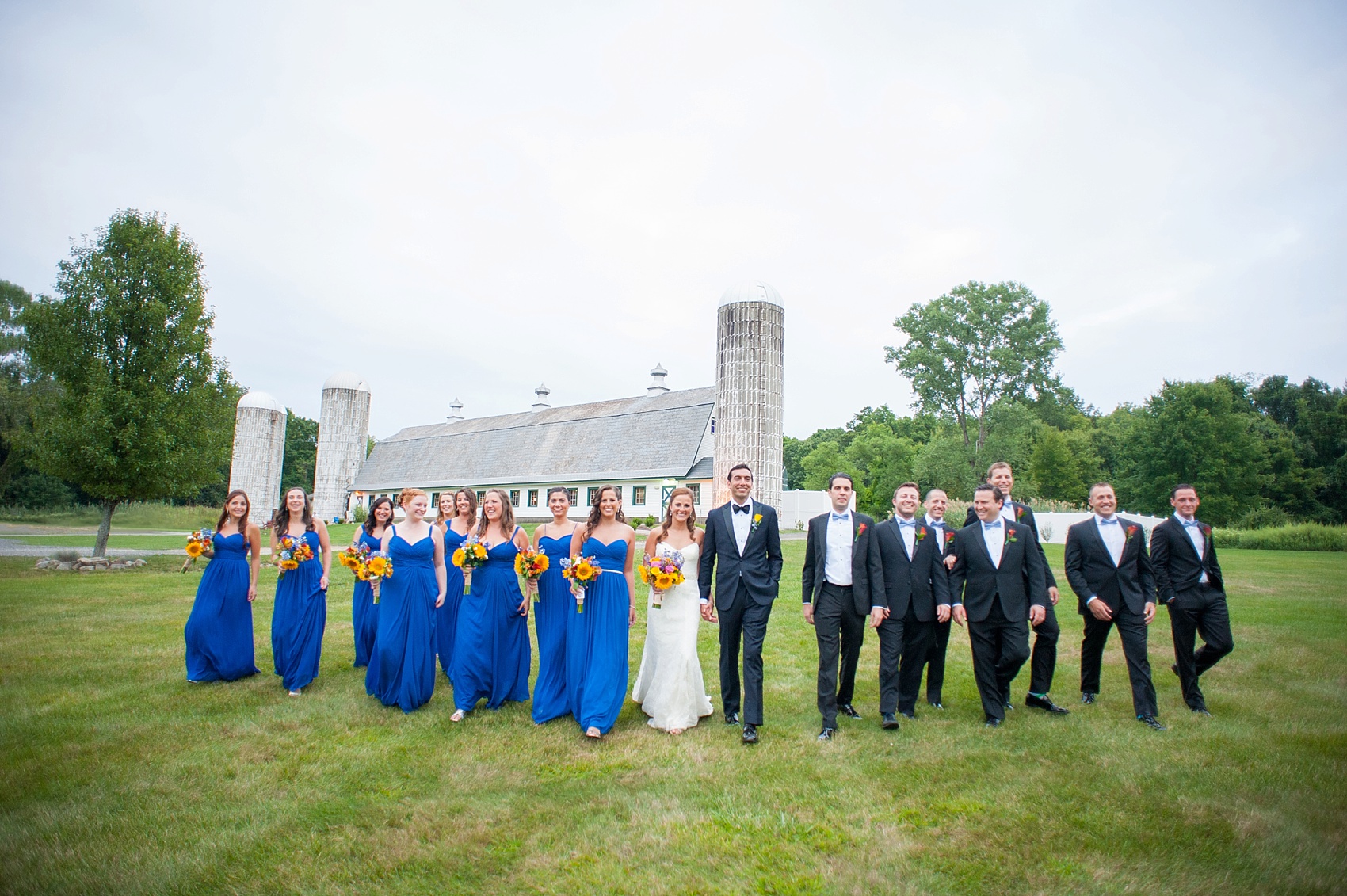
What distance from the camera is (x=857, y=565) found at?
6.42 meters

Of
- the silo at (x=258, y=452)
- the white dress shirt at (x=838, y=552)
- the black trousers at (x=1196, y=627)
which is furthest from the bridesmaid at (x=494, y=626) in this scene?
the silo at (x=258, y=452)

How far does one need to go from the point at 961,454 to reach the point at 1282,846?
4298 cm

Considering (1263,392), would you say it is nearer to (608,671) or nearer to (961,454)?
(961,454)

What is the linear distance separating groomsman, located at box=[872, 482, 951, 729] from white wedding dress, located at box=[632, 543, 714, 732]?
1673mm

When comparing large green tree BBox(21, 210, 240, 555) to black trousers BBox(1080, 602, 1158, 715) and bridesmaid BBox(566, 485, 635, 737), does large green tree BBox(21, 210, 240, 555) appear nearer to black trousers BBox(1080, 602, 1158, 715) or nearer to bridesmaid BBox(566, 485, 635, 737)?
bridesmaid BBox(566, 485, 635, 737)

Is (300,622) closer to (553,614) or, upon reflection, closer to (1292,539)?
(553,614)

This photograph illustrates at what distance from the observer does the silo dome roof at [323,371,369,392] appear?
143ft

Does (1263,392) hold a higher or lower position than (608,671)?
higher

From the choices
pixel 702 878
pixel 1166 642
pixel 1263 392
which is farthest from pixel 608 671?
pixel 1263 392

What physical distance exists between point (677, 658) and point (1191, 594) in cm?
502

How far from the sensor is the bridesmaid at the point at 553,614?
263 inches

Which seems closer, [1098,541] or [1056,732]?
[1056,732]

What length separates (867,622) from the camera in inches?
500

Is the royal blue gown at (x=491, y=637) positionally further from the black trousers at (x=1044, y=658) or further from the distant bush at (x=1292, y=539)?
the distant bush at (x=1292, y=539)
